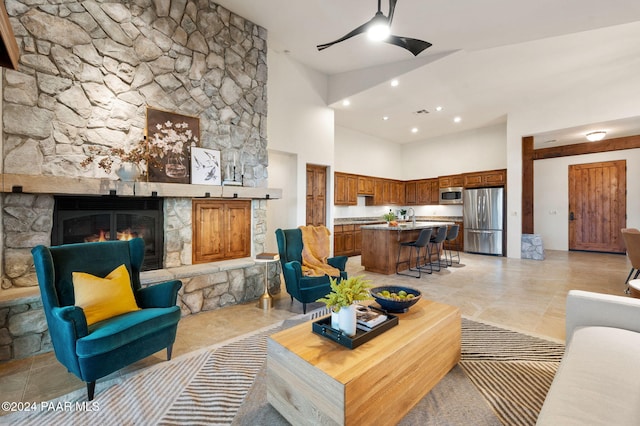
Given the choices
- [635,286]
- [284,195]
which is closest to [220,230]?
[284,195]

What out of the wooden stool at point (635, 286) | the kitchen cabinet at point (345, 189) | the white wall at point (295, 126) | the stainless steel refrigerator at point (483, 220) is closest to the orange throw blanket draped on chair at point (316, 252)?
the white wall at point (295, 126)

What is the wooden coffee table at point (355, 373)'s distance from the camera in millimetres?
1334

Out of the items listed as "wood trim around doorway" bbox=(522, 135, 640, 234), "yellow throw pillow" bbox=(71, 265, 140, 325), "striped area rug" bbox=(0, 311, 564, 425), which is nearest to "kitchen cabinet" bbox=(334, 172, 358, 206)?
"wood trim around doorway" bbox=(522, 135, 640, 234)

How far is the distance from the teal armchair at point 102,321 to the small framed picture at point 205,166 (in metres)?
1.34

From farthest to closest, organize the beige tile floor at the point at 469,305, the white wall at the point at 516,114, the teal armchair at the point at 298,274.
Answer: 1. the white wall at the point at 516,114
2. the teal armchair at the point at 298,274
3. the beige tile floor at the point at 469,305

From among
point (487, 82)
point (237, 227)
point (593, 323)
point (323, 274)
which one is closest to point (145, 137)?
point (237, 227)

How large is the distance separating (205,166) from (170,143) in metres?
0.48

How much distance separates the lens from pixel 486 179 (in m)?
7.69

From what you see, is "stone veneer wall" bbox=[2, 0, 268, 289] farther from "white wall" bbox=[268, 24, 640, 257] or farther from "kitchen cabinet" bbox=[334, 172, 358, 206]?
"kitchen cabinet" bbox=[334, 172, 358, 206]

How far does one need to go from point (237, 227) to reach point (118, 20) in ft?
8.98

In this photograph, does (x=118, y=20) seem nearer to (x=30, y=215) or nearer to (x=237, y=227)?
(x=30, y=215)

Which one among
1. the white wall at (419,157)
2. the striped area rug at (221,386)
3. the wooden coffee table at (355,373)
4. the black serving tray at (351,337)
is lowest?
the striped area rug at (221,386)

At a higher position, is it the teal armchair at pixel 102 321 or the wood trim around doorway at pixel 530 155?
the wood trim around doorway at pixel 530 155

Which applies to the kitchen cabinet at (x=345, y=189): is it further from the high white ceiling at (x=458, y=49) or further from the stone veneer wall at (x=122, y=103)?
the stone veneer wall at (x=122, y=103)
